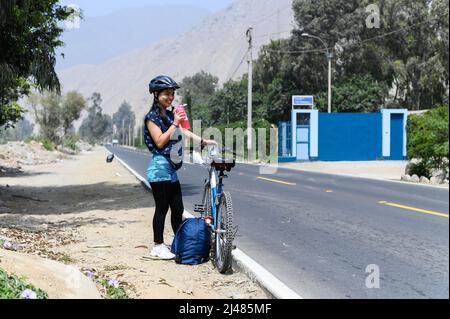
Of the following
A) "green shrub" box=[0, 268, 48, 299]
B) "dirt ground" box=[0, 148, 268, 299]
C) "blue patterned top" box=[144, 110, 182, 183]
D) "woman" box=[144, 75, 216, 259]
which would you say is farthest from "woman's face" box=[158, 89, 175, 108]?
"green shrub" box=[0, 268, 48, 299]

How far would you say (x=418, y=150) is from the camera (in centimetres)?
1645

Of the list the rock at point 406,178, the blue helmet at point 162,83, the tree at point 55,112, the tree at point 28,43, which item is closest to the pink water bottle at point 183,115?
the blue helmet at point 162,83

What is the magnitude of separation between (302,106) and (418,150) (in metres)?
21.3

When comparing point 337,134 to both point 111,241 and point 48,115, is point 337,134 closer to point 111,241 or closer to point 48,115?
point 111,241

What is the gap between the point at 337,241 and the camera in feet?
21.3

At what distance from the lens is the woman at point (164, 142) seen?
14.4 ft

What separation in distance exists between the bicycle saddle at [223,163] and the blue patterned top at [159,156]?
1.06 feet

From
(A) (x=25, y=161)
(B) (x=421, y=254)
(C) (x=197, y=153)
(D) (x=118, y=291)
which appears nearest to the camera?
(D) (x=118, y=291)

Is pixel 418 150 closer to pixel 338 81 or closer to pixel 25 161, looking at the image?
pixel 25 161

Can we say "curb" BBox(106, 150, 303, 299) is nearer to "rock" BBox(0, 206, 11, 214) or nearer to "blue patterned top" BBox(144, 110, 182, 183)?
"blue patterned top" BBox(144, 110, 182, 183)

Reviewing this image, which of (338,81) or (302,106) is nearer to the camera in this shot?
(302,106)
